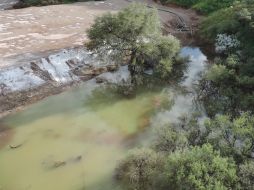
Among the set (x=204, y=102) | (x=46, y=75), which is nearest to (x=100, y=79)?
(x=46, y=75)

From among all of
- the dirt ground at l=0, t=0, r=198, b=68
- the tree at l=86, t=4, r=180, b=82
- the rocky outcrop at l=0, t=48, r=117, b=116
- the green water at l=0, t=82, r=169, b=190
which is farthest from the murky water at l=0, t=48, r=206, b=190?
the dirt ground at l=0, t=0, r=198, b=68

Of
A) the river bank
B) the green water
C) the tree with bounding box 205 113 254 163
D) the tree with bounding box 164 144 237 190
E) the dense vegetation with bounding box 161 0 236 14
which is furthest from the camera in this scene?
the dense vegetation with bounding box 161 0 236 14

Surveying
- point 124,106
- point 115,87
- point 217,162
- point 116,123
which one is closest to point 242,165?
point 217,162

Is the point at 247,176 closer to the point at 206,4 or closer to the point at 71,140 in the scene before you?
the point at 71,140

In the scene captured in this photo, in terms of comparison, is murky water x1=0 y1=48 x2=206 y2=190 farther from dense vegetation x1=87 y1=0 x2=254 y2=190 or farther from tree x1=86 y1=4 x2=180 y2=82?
tree x1=86 y1=4 x2=180 y2=82

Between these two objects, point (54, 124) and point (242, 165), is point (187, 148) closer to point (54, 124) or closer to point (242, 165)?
point (242, 165)

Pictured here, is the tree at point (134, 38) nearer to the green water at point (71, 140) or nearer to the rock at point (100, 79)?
the rock at point (100, 79)

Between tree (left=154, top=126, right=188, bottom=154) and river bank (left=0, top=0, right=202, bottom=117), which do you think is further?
river bank (left=0, top=0, right=202, bottom=117)

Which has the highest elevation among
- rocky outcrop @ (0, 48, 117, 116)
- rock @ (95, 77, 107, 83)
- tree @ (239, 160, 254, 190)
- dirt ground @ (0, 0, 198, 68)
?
tree @ (239, 160, 254, 190)
